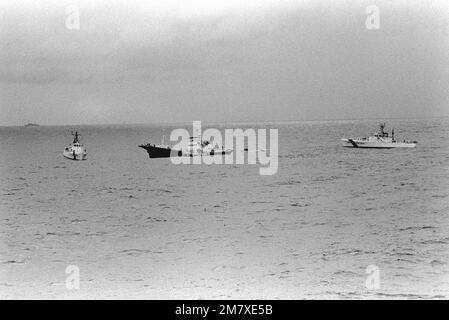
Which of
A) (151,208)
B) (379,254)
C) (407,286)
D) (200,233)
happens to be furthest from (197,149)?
(407,286)

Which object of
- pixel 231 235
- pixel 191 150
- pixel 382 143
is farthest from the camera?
pixel 382 143

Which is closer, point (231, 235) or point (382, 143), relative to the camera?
point (231, 235)

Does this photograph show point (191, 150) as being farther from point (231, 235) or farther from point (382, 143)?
point (231, 235)

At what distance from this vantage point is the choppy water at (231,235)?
13.3m

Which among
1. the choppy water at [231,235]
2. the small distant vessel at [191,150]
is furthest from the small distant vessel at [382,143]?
the small distant vessel at [191,150]

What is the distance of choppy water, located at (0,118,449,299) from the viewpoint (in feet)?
43.5

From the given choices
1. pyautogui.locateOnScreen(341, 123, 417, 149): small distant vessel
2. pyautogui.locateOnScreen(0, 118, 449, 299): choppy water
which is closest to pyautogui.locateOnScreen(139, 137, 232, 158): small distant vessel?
pyautogui.locateOnScreen(0, 118, 449, 299): choppy water

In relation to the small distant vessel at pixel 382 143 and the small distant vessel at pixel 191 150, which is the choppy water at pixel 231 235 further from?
the small distant vessel at pixel 382 143

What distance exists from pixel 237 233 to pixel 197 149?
112 ft

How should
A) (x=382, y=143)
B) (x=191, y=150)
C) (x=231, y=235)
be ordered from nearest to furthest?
1. (x=231, y=235)
2. (x=191, y=150)
3. (x=382, y=143)

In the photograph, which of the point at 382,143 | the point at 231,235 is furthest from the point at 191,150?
the point at 231,235

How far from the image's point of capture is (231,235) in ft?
63.5

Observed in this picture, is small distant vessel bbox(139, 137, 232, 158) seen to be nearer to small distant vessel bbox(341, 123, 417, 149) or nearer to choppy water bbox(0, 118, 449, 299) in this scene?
choppy water bbox(0, 118, 449, 299)
